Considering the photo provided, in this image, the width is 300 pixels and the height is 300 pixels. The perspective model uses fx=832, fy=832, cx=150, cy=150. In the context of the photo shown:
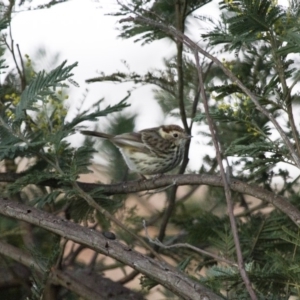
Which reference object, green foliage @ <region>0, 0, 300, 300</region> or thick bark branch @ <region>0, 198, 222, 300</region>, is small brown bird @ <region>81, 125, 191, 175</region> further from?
thick bark branch @ <region>0, 198, 222, 300</region>

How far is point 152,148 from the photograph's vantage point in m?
2.83

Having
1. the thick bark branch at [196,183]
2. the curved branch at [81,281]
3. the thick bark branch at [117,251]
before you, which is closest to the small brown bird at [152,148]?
the curved branch at [81,281]

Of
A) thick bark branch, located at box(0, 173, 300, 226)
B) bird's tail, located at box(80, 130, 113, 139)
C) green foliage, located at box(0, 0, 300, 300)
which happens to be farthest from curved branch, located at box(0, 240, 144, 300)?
bird's tail, located at box(80, 130, 113, 139)

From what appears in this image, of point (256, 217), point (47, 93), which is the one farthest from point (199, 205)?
point (47, 93)

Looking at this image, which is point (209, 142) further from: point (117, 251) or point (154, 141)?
point (117, 251)

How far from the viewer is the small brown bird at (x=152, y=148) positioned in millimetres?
2656

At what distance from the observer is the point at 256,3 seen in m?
1.52

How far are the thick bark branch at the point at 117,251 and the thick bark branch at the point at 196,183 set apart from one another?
229mm

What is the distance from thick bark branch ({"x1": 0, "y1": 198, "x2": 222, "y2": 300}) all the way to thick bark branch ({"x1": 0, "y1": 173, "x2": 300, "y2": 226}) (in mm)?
229

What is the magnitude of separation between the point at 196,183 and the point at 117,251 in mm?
318

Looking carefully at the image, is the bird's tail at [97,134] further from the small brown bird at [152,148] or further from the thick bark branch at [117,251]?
the thick bark branch at [117,251]

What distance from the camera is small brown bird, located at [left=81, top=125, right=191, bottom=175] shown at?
2656mm

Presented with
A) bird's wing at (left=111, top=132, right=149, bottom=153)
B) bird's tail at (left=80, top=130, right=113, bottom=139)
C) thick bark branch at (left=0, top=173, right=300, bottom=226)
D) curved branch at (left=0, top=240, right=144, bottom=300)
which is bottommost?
curved branch at (left=0, top=240, right=144, bottom=300)

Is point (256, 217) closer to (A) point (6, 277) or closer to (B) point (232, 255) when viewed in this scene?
(B) point (232, 255)
